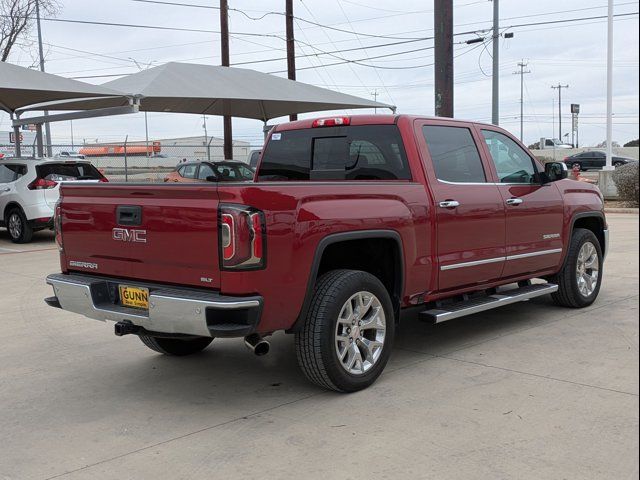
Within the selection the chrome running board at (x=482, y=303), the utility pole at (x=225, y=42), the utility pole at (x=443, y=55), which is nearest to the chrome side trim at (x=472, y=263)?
the chrome running board at (x=482, y=303)

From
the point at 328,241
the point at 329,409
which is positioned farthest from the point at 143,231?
the point at 329,409

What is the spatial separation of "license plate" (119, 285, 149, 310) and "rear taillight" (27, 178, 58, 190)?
1033 cm

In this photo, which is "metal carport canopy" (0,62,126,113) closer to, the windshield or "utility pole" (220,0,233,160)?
the windshield

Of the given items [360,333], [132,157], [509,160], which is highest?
[132,157]

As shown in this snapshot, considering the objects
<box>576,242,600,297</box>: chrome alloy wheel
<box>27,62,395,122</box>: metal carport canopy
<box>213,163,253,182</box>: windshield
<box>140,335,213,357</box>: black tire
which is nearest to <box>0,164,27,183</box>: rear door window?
<box>27,62,395,122</box>: metal carport canopy

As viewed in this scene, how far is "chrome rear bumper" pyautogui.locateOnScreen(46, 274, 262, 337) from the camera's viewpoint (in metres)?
3.88

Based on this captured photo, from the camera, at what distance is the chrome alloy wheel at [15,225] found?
46.0ft

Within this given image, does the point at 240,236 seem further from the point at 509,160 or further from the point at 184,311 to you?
the point at 509,160

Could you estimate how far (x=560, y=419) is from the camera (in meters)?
3.97

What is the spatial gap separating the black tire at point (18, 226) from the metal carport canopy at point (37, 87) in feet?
9.76

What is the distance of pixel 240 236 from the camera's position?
389cm

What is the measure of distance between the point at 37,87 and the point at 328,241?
13362mm

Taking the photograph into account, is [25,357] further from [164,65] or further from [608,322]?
[164,65]

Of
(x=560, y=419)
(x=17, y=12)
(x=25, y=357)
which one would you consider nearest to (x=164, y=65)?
(x=17, y=12)
